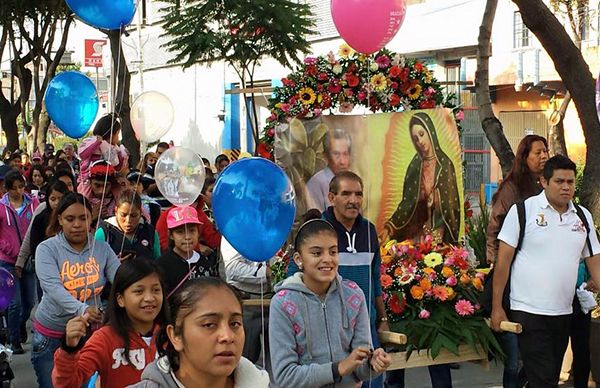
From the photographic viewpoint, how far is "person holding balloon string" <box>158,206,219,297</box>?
6.58 metres

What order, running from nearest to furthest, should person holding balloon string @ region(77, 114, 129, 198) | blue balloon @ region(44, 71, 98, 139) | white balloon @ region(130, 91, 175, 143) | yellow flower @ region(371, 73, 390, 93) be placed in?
yellow flower @ region(371, 73, 390, 93)
person holding balloon string @ region(77, 114, 129, 198)
blue balloon @ region(44, 71, 98, 139)
white balloon @ region(130, 91, 175, 143)

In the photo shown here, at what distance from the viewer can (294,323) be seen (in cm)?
443

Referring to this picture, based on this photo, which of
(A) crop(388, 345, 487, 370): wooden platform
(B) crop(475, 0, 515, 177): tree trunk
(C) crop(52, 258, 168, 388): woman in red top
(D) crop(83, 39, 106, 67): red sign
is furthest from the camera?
(D) crop(83, 39, 106, 67): red sign

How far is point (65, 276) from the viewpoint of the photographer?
19.4 ft

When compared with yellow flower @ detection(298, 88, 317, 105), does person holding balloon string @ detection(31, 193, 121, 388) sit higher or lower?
lower

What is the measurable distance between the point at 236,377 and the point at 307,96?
5.25m

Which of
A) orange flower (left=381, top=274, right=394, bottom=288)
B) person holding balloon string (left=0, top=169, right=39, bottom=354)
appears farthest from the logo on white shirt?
person holding balloon string (left=0, top=169, right=39, bottom=354)

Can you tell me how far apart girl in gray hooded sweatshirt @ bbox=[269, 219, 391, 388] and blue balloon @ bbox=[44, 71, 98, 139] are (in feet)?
18.6

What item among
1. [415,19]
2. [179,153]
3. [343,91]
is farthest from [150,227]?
[415,19]

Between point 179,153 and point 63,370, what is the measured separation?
4.50m

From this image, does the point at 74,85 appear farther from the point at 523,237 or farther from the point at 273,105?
the point at 523,237

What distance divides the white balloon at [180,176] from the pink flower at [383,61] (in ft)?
5.96

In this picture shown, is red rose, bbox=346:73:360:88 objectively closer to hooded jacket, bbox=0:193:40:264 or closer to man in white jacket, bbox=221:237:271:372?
man in white jacket, bbox=221:237:271:372

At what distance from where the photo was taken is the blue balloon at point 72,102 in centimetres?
972
